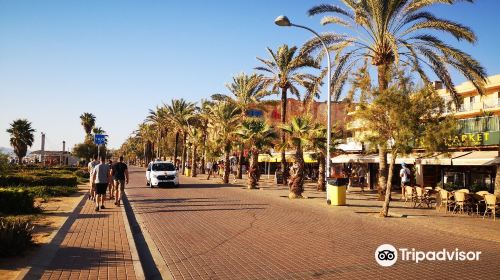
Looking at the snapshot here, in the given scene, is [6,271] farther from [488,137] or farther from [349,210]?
[488,137]

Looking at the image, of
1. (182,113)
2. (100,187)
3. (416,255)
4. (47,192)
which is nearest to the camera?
(416,255)

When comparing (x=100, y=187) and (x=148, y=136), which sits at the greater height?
(x=148, y=136)

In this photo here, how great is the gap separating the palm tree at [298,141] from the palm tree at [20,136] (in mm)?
51808

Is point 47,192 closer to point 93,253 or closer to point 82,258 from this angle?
point 93,253

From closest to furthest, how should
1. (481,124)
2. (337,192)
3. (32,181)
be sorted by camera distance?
(337,192)
(32,181)
(481,124)

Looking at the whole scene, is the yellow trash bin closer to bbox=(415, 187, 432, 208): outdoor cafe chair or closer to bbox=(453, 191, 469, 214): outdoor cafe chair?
bbox=(415, 187, 432, 208): outdoor cafe chair

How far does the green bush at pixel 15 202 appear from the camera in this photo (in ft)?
42.6

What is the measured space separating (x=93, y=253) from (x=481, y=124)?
21.3 m

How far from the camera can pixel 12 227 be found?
782 cm

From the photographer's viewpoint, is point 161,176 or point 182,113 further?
point 182,113

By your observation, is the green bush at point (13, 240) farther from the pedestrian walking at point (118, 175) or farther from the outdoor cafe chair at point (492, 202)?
the outdoor cafe chair at point (492, 202)

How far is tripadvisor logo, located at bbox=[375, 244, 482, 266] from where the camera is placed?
7994 millimetres

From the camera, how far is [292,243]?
9.31m

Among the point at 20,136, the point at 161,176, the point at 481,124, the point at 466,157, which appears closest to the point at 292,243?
the point at 466,157
